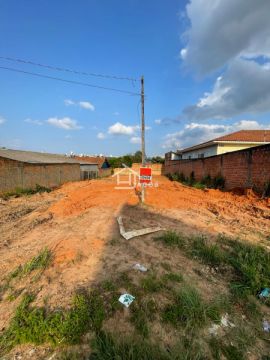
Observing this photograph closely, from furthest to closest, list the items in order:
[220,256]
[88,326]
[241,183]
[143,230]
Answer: [241,183]
[143,230]
[220,256]
[88,326]

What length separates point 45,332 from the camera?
210 centimetres

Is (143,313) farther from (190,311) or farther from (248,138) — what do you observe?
(248,138)

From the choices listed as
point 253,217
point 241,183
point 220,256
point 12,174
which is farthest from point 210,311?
point 12,174

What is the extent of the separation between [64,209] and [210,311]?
5517 millimetres

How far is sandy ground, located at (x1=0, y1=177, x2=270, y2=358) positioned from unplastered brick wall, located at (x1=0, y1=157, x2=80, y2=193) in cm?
635

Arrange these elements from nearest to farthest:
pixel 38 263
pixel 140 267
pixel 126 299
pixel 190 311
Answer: pixel 190 311, pixel 126 299, pixel 140 267, pixel 38 263

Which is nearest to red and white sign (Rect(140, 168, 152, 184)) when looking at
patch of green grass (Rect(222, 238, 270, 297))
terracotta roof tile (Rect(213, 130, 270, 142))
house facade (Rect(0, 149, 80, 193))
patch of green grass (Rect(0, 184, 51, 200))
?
patch of green grass (Rect(222, 238, 270, 297))

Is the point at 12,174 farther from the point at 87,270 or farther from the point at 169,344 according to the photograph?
the point at 169,344

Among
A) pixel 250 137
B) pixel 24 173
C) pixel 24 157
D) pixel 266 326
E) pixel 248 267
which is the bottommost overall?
pixel 266 326

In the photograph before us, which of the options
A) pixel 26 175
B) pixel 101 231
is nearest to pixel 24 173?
pixel 26 175

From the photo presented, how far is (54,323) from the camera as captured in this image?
7.17ft

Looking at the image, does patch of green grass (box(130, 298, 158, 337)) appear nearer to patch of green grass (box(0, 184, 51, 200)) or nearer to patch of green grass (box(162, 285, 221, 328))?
patch of green grass (box(162, 285, 221, 328))

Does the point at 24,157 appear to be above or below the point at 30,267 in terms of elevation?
above

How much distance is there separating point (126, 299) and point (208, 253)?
1644 millimetres
